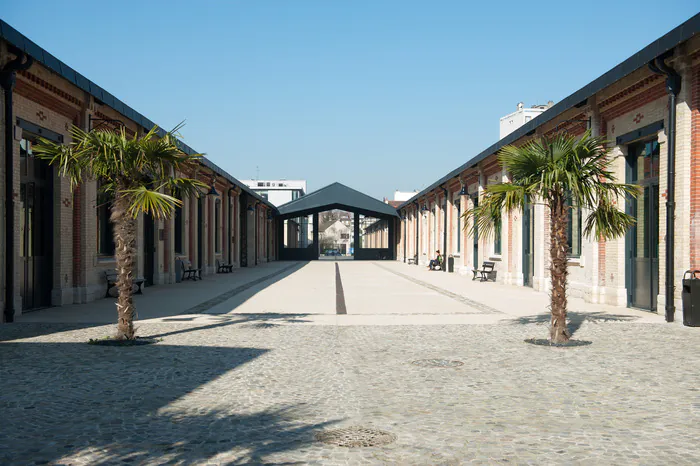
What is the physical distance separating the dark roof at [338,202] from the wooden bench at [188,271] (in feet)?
80.9

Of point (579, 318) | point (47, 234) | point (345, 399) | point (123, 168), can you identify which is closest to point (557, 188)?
point (579, 318)

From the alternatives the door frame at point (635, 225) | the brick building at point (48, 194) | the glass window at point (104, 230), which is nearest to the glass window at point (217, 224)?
the brick building at point (48, 194)

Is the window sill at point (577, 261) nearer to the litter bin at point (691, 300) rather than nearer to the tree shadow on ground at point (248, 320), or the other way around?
the litter bin at point (691, 300)

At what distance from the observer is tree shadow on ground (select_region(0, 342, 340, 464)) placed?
447cm

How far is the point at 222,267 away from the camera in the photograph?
30.9 metres

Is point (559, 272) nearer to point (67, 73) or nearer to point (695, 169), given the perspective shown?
point (695, 169)

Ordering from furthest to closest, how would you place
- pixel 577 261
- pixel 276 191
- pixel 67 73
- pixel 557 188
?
pixel 276 191, pixel 577 261, pixel 67 73, pixel 557 188

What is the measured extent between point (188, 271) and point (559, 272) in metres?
17.3

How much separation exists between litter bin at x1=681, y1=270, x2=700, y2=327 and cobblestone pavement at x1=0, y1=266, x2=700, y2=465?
1262mm

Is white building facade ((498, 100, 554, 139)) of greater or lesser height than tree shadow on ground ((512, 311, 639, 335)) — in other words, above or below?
above

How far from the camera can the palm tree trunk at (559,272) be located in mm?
9266

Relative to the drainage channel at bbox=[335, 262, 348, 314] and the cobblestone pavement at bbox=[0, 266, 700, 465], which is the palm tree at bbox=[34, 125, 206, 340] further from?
the drainage channel at bbox=[335, 262, 348, 314]

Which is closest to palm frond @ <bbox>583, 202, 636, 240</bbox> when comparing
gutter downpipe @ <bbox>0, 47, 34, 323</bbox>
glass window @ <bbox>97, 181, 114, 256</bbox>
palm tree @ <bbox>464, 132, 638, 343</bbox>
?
palm tree @ <bbox>464, 132, 638, 343</bbox>

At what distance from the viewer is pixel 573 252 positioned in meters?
17.5
